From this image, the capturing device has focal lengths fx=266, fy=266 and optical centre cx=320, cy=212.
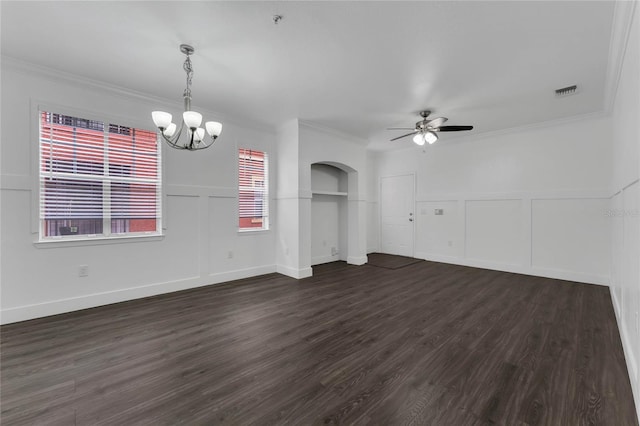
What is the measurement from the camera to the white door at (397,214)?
6.93 meters

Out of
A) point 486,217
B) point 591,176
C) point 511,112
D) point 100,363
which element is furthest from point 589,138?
point 100,363

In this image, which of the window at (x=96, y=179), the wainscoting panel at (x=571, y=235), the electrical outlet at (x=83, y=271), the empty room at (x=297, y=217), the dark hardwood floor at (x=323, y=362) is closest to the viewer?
the dark hardwood floor at (x=323, y=362)

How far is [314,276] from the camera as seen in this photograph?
5035mm

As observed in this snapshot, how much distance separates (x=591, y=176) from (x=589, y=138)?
65cm

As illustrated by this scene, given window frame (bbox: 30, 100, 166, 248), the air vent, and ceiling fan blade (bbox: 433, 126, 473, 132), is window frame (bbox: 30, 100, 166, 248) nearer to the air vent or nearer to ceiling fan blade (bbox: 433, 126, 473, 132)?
ceiling fan blade (bbox: 433, 126, 473, 132)

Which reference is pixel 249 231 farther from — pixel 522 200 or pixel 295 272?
pixel 522 200

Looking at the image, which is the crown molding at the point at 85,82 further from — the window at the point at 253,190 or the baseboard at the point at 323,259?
the baseboard at the point at 323,259

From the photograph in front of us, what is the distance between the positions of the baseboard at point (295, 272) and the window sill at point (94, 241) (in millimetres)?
2175

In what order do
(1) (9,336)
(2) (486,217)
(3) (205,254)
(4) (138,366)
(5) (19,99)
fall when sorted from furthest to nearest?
1. (2) (486,217)
2. (3) (205,254)
3. (5) (19,99)
4. (1) (9,336)
5. (4) (138,366)

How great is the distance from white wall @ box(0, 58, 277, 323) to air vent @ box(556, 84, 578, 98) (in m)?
4.54

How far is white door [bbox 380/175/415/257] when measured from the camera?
6926mm

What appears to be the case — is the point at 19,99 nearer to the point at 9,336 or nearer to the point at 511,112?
the point at 9,336

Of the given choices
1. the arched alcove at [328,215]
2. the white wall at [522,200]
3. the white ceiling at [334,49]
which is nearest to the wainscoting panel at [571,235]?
the white wall at [522,200]

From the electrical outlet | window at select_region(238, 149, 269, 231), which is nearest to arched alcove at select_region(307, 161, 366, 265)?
window at select_region(238, 149, 269, 231)
